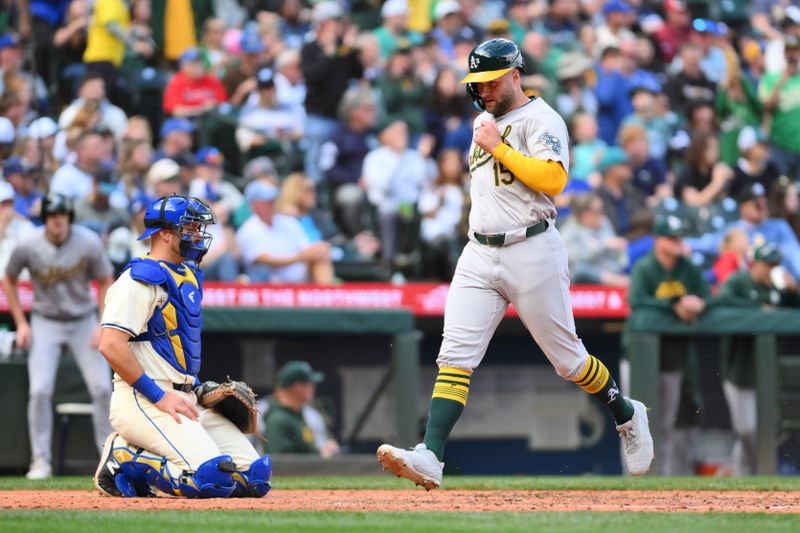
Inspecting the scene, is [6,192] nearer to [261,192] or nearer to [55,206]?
[55,206]

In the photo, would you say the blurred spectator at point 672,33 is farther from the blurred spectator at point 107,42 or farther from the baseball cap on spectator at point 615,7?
the blurred spectator at point 107,42

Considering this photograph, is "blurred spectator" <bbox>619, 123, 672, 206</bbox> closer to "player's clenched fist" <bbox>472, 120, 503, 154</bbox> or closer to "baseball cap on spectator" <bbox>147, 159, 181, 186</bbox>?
"baseball cap on spectator" <bbox>147, 159, 181, 186</bbox>

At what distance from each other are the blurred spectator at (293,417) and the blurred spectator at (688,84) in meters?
7.05

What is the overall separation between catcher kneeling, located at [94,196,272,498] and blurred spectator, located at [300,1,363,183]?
6644 mm

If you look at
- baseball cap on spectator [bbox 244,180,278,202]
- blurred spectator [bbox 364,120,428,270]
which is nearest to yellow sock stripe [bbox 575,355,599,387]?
baseball cap on spectator [bbox 244,180,278,202]

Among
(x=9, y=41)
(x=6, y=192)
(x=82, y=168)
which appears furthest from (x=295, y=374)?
(x=9, y=41)

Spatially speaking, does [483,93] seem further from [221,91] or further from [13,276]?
[221,91]

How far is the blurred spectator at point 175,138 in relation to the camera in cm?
1192

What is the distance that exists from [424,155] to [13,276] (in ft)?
16.1

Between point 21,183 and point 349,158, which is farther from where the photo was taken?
point 349,158

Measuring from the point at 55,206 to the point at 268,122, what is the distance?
379 cm

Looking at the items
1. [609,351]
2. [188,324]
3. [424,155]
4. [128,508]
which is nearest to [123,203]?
[424,155]

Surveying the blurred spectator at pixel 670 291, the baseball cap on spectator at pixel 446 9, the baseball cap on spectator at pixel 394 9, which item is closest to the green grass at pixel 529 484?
the blurred spectator at pixel 670 291

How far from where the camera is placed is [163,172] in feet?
36.0
